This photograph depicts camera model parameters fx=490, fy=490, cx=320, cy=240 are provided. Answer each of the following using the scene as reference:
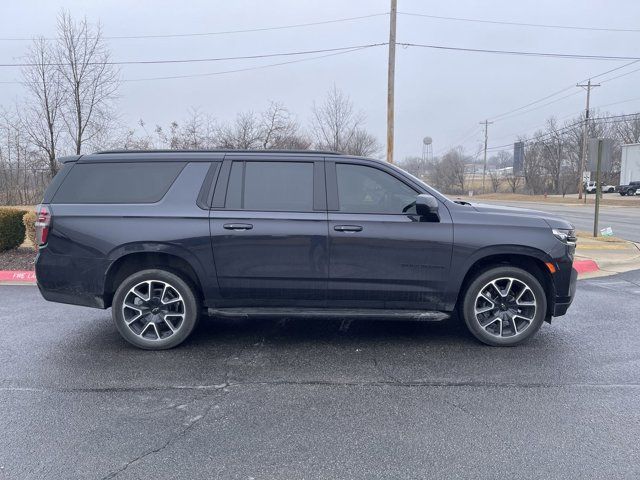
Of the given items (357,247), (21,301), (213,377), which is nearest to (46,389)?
(213,377)

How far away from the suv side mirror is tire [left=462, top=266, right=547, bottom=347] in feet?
2.79

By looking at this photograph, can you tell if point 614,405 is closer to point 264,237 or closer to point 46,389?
point 264,237

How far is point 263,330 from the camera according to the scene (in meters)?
5.55

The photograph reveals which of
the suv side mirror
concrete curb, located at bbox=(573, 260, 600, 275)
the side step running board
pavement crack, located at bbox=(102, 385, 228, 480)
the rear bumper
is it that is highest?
the suv side mirror

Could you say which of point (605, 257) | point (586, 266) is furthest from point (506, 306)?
point (605, 257)

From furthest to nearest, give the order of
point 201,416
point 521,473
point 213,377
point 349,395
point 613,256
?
1. point 613,256
2. point 213,377
3. point 349,395
4. point 201,416
5. point 521,473

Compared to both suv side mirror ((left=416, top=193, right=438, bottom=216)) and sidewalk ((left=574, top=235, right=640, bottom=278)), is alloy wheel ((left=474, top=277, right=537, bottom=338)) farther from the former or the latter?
sidewalk ((left=574, top=235, right=640, bottom=278))

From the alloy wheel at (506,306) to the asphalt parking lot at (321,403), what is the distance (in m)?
0.25

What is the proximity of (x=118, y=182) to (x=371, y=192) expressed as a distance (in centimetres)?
253

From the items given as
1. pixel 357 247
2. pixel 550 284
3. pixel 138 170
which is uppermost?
pixel 138 170

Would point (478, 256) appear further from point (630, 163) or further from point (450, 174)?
point (450, 174)

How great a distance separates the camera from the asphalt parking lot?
298 cm

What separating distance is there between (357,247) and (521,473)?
2384mm

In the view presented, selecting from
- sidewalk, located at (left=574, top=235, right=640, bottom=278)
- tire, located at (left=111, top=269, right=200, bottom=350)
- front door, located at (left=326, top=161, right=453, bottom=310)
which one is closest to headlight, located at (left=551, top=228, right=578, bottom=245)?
front door, located at (left=326, top=161, right=453, bottom=310)
